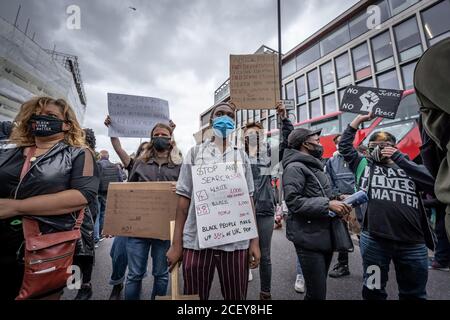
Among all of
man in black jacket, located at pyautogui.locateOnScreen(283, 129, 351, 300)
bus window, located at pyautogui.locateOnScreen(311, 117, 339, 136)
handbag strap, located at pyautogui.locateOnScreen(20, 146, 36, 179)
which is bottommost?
man in black jacket, located at pyautogui.locateOnScreen(283, 129, 351, 300)

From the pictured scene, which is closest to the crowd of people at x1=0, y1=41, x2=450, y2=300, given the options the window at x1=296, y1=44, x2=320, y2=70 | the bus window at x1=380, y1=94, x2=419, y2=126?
the bus window at x1=380, y1=94, x2=419, y2=126

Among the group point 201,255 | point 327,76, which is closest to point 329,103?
point 327,76

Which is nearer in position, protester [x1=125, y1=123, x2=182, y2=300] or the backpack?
protester [x1=125, y1=123, x2=182, y2=300]

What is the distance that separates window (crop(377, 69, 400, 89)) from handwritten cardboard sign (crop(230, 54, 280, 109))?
19639 millimetres

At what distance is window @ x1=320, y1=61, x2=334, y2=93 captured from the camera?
22212mm

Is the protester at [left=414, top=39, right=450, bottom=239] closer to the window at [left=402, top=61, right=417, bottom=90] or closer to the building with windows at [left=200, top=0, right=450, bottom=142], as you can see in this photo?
the building with windows at [left=200, top=0, right=450, bottom=142]

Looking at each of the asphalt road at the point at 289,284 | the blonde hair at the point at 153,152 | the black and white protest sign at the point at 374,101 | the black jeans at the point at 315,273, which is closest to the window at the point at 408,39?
the black and white protest sign at the point at 374,101

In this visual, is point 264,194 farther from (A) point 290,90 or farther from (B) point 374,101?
(A) point 290,90

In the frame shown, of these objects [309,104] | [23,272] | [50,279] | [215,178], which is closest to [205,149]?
[215,178]

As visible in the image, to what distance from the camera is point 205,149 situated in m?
1.60

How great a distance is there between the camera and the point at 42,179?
4.21 ft

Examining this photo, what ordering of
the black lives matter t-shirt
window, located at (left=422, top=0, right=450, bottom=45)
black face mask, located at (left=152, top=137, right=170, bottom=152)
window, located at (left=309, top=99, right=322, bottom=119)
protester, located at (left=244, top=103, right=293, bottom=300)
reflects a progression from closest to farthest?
the black lives matter t-shirt, black face mask, located at (left=152, top=137, right=170, bottom=152), protester, located at (left=244, top=103, right=293, bottom=300), window, located at (left=422, top=0, right=450, bottom=45), window, located at (left=309, top=99, right=322, bottom=119)

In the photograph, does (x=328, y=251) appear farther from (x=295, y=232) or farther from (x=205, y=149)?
(x=205, y=149)
